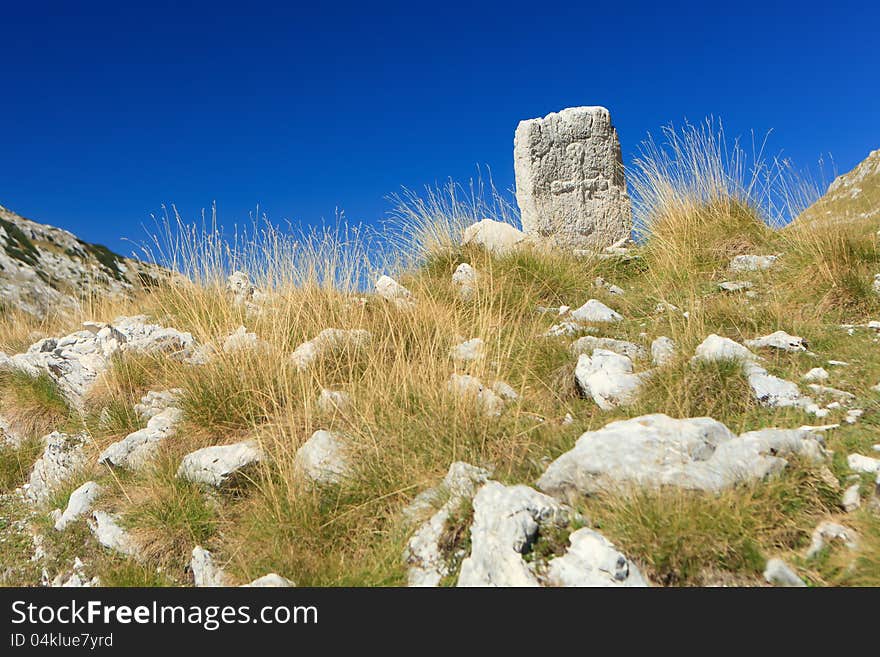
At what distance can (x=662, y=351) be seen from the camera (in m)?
4.44

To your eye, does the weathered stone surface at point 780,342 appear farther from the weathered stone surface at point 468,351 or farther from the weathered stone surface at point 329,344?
the weathered stone surface at point 329,344

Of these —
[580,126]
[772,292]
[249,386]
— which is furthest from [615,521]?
[580,126]

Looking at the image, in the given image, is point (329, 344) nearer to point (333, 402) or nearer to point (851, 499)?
point (333, 402)

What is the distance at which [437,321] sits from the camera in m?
5.21

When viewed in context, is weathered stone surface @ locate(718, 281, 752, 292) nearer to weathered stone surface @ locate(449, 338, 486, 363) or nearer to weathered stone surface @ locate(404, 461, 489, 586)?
weathered stone surface @ locate(449, 338, 486, 363)

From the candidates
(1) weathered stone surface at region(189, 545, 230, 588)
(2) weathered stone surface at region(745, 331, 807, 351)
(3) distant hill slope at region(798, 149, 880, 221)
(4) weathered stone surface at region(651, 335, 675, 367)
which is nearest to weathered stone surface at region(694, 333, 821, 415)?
(4) weathered stone surface at region(651, 335, 675, 367)

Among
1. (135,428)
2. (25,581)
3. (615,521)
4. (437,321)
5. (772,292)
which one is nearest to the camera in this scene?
(615,521)

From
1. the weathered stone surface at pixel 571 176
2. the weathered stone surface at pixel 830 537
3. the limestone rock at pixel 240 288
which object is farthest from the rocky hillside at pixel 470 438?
the weathered stone surface at pixel 571 176

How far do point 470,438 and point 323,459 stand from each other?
831 mm

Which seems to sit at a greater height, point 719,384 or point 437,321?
point 437,321

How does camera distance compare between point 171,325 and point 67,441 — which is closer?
point 67,441

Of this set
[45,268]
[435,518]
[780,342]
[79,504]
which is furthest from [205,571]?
[45,268]

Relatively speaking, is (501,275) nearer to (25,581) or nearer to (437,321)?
(437,321)
